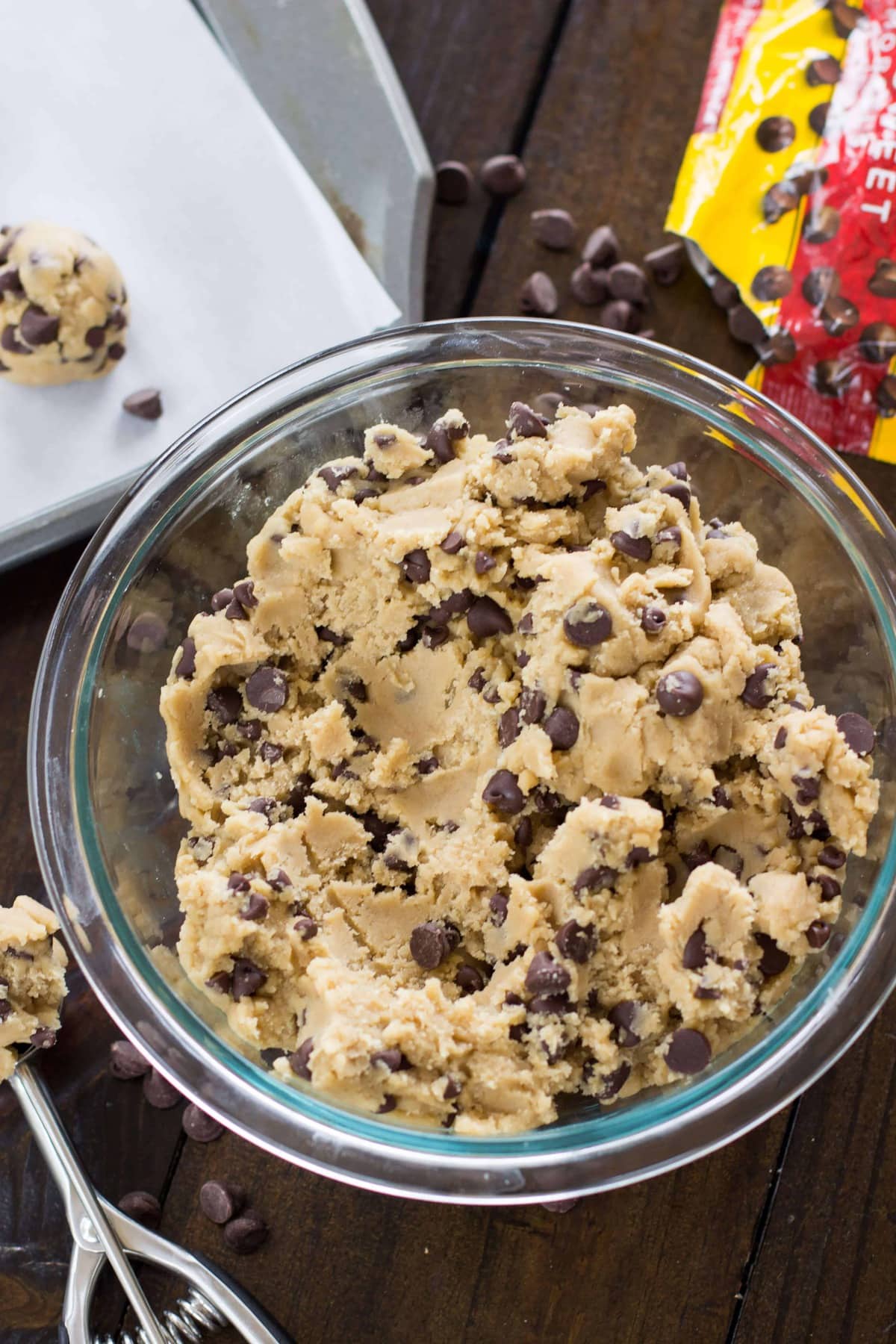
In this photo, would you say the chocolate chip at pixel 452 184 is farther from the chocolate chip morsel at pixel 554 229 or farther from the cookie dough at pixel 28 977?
the cookie dough at pixel 28 977

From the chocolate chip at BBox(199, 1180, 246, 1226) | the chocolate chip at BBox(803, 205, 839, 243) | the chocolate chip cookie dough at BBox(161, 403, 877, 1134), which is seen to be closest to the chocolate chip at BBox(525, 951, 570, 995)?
the chocolate chip cookie dough at BBox(161, 403, 877, 1134)

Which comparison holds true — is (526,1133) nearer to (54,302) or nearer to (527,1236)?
(527,1236)

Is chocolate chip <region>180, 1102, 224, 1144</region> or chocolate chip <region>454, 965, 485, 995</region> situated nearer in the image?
chocolate chip <region>454, 965, 485, 995</region>

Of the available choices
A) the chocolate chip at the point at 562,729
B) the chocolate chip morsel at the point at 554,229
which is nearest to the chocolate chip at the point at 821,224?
the chocolate chip morsel at the point at 554,229

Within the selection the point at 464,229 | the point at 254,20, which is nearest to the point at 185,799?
the point at 464,229

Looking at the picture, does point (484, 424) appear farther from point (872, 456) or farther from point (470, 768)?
point (872, 456)

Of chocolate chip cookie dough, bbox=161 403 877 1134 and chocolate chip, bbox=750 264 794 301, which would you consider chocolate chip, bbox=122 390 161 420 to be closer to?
chocolate chip cookie dough, bbox=161 403 877 1134
